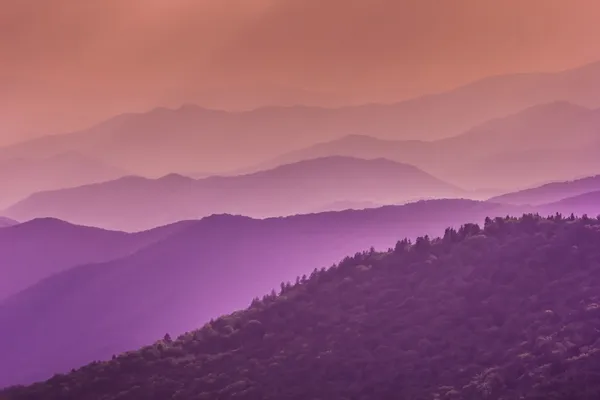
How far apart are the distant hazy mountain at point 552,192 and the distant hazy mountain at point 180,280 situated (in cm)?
837

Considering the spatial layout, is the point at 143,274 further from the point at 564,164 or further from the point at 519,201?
the point at 564,164

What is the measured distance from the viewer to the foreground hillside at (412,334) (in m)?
57.0

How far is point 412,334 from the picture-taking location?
216 feet

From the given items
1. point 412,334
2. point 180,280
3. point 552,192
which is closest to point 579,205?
point 552,192

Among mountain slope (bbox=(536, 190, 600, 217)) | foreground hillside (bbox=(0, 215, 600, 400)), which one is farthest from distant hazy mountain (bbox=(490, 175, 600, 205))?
foreground hillside (bbox=(0, 215, 600, 400))

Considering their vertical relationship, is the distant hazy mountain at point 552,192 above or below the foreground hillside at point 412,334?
above

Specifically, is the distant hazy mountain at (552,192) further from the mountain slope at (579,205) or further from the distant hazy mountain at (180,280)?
the distant hazy mountain at (180,280)

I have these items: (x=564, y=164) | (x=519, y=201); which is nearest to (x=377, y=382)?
(x=519, y=201)

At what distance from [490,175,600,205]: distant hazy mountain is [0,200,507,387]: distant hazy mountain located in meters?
8.37

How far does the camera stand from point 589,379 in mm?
48312

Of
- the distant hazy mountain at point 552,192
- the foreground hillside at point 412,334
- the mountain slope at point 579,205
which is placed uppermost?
the distant hazy mountain at point 552,192

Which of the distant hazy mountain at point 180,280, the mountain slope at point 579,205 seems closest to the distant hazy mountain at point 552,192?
the mountain slope at point 579,205

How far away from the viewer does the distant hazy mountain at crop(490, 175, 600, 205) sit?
151000mm

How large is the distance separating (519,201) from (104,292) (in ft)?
305
